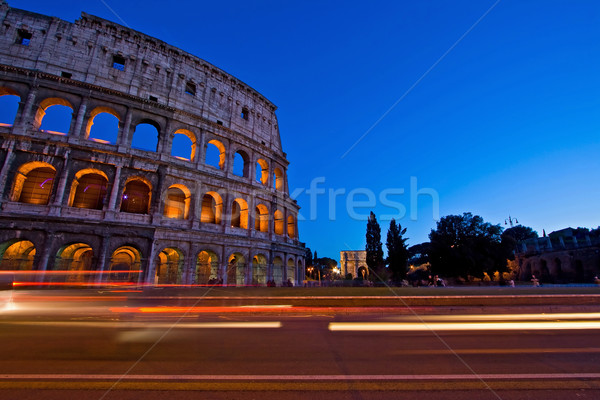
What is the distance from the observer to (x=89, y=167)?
2152 centimetres

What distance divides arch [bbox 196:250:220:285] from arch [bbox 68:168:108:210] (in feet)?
29.9

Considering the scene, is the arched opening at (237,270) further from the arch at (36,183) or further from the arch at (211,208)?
the arch at (36,183)

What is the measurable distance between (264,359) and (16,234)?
22.7 meters

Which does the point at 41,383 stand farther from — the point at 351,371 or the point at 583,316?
the point at 583,316

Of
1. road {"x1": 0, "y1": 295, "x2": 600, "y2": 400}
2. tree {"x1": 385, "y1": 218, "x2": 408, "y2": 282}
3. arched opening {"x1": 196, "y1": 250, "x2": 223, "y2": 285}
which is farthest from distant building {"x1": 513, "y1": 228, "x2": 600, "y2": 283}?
arched opening {"x1": 196, "y1": 250, "x2": 223, "y2": 285}

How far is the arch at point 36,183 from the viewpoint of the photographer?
2088cm

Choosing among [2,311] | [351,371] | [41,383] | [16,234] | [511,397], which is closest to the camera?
[511,397]

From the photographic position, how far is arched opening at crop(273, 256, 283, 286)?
29.4m

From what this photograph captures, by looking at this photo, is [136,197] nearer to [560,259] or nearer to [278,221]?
[278,221]

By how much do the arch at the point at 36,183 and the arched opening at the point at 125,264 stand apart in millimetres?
6479

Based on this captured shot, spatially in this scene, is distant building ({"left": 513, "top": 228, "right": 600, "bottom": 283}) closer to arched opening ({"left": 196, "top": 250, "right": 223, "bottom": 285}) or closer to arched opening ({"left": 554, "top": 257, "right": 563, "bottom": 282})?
arched opening ({"left": 554, "top": 257, "right": 563, "bottom": 282})

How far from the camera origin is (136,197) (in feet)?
79.2

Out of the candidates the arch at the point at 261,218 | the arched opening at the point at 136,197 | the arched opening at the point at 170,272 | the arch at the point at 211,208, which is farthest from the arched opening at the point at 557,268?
the arched opening at the point at 136,197

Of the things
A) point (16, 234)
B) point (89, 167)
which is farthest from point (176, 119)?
point (16, 234)
